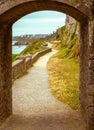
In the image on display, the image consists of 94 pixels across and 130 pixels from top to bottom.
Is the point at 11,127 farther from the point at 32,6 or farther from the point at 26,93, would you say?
the point at 26,93

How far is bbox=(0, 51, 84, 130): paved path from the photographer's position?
9273 mm

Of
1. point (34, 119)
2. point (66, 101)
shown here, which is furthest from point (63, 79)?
point (34, 119)

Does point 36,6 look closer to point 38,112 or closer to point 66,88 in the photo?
point 38,112

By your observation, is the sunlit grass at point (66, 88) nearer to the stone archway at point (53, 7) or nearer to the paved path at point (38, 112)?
the paved path at point (38, 112)

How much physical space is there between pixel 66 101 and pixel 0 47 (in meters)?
4.66

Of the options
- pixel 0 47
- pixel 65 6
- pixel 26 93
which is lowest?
pixel 26 93

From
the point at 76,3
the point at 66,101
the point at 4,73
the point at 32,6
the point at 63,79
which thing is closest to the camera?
the point at 76,3

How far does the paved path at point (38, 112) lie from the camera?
927cm

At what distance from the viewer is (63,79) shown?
17531 millimetres

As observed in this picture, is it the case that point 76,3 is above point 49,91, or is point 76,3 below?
above

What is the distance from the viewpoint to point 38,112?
436 inches

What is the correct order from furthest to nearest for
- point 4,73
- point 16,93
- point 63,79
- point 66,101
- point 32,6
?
point 63,79, point 16,93, point 66,101, point 4,73, point 32,6

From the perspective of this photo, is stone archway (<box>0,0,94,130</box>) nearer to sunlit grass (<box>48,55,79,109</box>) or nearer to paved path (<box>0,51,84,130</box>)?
paved path (<box>0,51,84,130</box>)

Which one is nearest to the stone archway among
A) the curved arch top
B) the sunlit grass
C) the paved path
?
the curved arch top
